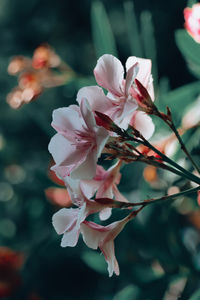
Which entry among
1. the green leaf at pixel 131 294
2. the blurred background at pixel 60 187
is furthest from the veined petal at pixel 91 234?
the green leaf at pixel 131 294

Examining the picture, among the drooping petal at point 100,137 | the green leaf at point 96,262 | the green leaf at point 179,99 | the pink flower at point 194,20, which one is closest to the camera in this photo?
the drooping petal at point 100,137

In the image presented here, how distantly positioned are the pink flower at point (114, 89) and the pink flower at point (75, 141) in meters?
0.02

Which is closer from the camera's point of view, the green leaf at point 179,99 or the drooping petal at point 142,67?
the drooping petal at point 142,67

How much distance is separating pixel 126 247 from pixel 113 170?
1.32ft

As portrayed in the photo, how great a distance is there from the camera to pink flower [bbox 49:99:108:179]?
400mm

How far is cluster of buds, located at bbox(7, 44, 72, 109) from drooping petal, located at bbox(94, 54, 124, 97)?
0.37 metres

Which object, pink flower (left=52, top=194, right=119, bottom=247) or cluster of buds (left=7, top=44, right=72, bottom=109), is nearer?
pink flower (left=52, top=194, right=119, bottom=247)

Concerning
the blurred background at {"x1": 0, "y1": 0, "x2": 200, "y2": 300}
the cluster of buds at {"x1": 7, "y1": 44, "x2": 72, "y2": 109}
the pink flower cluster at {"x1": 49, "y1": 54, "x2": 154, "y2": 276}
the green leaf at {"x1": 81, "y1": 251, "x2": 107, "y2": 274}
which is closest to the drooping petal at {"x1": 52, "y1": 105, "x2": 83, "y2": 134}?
the pink flower cluster at {"x1": 49, "y1": 54, "x2": 154, "y2": 276}

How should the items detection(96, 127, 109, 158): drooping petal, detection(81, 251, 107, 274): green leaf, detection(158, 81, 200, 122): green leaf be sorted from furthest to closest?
detection(81, 251, 107, 274): green leaf < detection(158, 81, 200, 122): green leaf < detection(96, 127, 109, 158): drooping petal

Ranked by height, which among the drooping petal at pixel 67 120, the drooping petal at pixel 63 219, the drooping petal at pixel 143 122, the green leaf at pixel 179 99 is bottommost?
the green leaf at pixel 179 99

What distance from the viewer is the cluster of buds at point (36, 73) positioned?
81 centimetres

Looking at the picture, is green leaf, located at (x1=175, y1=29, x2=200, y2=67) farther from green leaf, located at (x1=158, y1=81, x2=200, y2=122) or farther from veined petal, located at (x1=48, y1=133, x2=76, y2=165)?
veined petal, located at (x1=48, y1=133, x2=76, y2=165)

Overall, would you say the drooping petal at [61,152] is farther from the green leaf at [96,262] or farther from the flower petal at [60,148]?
the green leaf at [96,262]

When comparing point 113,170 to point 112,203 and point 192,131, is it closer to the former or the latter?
point 112,203
